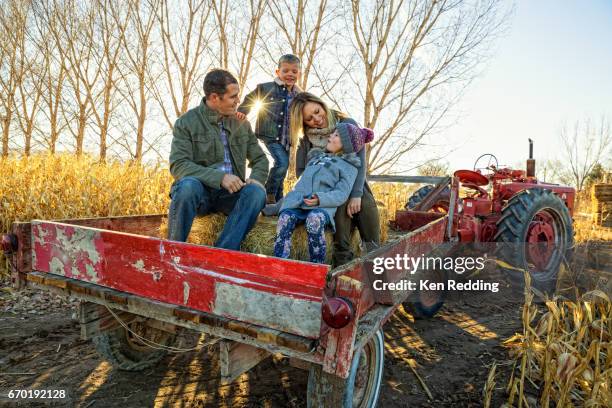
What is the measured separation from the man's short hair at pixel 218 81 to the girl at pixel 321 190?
808mm

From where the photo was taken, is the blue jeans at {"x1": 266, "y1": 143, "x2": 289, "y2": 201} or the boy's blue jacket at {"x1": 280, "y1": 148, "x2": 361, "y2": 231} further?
the blue jeans at {"x1": 266, "y1": 143, "x2": 289, "y2": 201}

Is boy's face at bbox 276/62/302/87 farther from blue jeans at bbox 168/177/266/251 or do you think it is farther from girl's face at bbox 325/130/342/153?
blue jeans at bbox 168/177/266/251

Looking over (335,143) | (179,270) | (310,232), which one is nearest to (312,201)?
(310,232)

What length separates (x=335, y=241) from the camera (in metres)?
2.86

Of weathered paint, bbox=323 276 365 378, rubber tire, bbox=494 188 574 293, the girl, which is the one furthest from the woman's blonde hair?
rubber tire, bbox=494 188 574 293

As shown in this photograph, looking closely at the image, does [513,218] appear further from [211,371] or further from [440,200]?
[211,371]

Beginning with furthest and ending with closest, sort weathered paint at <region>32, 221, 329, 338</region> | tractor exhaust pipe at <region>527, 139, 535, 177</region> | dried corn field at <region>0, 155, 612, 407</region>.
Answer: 1. tractor exhaust pipe at <region>527, 139, 535, 177</region>
2. dried corn field at <region>0, 155, 612, 407</region>
3. weathered paint at <region>32, 221, 329, 338</region>

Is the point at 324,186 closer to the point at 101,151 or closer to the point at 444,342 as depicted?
the point at 444,342

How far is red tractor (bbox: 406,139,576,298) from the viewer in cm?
417

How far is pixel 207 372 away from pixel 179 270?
1.20m

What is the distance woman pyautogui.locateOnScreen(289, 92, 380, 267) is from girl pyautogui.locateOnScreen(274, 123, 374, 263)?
0.37 feet

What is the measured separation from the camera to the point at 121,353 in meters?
2.44

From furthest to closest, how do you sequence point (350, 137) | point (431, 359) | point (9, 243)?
point (431, 359)
point (350, 137)
point (9, 243)

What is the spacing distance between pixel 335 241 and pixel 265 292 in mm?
1452
